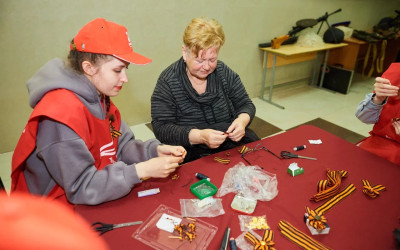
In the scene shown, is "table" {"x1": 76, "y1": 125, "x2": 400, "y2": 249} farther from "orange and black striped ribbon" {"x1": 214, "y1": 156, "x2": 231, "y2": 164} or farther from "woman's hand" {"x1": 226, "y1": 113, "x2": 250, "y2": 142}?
"woman's hand" {"x1": 226, "y1": 113, "x2": 250, "y2": 142}

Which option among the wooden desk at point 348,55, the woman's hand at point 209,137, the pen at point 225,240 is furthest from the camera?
the wooden desk at point 348,55

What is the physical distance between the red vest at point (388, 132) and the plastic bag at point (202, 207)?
112 centimetres

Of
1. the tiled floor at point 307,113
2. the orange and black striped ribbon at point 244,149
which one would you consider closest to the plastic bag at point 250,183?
the orange and black striped ribbon at point 244,149

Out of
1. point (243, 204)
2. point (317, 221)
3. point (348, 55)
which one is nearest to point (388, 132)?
point (317, 221)

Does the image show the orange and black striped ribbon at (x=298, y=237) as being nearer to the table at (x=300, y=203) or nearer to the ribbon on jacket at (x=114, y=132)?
the table at (x=300, y=203)

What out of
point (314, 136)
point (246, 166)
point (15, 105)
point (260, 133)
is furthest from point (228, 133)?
point (15, 105)

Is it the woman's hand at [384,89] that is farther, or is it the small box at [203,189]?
the woman's hand at [384,89]

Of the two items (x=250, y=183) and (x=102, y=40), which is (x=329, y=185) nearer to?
(x=250, y=183)

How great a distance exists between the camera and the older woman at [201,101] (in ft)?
4.96

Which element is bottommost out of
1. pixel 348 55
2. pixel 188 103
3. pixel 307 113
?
pixel 307 113

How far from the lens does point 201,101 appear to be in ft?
5.66

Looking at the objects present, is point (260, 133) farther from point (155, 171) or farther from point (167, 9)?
point (155, 171)

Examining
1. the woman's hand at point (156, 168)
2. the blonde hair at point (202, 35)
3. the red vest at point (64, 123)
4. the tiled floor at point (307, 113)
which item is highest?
the blonde hair at point (202, 35)

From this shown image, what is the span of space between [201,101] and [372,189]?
3.31 ft
